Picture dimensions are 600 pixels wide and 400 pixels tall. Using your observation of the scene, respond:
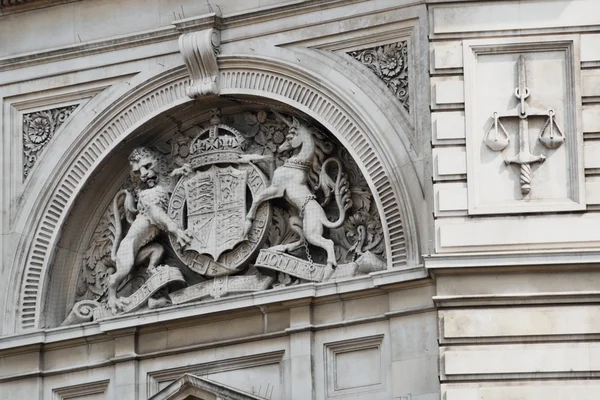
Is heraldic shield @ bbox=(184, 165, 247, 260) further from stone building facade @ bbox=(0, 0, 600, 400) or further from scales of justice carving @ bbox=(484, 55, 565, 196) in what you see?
scales of justice carving @ bbox=(484, 55, 565, 196)

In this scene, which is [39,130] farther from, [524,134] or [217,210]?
[524,134]

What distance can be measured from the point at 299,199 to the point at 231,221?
0.82 m

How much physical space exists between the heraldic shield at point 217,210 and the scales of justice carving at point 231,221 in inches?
0.4

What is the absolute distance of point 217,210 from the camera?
25594 mm

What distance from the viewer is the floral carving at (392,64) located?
2465 cm

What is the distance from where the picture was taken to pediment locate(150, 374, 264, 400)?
24.6 m

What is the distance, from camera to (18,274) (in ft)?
86.0

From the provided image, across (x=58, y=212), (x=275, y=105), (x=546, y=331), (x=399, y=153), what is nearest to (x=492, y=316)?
(x=546, y=331)

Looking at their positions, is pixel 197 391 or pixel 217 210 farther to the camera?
pixel 217 210

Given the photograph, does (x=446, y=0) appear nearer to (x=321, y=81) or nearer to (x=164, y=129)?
(x=321, y=81)

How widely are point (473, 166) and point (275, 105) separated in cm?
287

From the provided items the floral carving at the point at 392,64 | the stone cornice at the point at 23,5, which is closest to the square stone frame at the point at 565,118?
the floral carving at the point at 392,64

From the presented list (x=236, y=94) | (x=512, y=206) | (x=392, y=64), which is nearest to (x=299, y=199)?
(x=236, y=94)

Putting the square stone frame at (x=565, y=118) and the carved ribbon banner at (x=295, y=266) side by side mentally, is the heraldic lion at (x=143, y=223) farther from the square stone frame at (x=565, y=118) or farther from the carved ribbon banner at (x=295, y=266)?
the square stone frame at (x=565, y=118)
